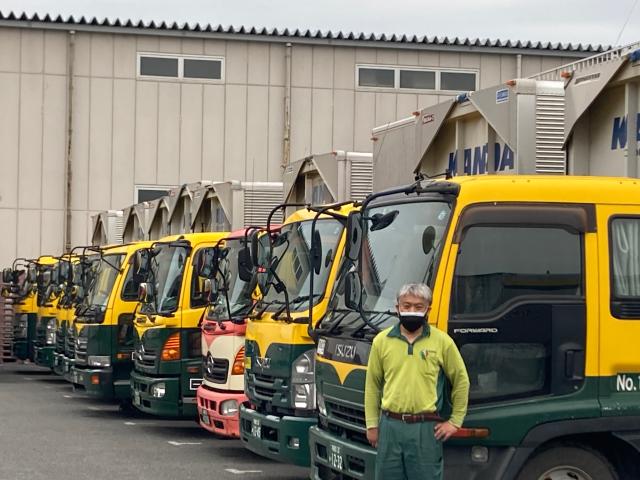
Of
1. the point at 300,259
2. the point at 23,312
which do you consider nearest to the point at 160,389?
the point at 300,259

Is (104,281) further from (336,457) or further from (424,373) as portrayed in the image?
(424,373)

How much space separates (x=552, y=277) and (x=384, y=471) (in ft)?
5.39

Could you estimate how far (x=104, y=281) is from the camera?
2050 centimetres

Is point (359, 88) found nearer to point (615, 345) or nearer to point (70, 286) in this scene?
point (70, 286)

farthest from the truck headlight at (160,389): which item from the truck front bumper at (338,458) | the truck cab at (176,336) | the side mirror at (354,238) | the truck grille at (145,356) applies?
the side mirror at (354,238)

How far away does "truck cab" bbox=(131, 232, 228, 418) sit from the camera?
53.3 feet

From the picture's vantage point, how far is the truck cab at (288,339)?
11.4 metres

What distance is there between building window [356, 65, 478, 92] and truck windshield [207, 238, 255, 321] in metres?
21.3

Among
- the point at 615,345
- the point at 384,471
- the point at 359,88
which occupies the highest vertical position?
the point at 359,88

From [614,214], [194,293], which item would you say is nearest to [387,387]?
[614,214]

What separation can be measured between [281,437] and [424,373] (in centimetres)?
342

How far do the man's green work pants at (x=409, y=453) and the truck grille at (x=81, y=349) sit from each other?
38.4ft

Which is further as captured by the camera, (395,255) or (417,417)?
(395,255)

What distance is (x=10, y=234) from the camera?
35375 mm
